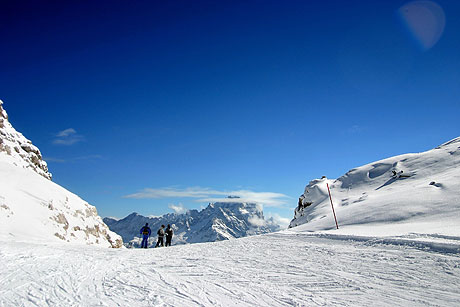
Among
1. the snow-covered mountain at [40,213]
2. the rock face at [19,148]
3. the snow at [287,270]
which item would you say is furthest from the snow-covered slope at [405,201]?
the rock face at [19,148]

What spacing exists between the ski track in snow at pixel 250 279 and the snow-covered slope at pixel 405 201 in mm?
3454

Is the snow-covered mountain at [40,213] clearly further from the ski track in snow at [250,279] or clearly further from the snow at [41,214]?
the ski track in snow at [250,279]

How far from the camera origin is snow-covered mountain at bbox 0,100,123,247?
17312 mm

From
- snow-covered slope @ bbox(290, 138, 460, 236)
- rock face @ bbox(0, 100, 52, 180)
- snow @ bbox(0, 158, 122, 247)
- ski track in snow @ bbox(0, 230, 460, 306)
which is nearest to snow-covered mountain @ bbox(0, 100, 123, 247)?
snow @ bbox(0, 158, 122, 247)

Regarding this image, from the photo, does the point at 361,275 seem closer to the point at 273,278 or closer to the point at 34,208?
the point at 273,278

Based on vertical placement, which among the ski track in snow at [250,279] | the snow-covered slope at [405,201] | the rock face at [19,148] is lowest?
the ski track in snow at [250,279]

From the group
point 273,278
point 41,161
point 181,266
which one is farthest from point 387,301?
point 41,161

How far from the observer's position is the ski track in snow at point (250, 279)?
18.6 ft

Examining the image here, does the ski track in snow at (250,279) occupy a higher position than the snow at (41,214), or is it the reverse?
the snow at (41,214)

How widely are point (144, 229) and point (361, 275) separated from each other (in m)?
18.2

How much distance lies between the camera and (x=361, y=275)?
6934 mm

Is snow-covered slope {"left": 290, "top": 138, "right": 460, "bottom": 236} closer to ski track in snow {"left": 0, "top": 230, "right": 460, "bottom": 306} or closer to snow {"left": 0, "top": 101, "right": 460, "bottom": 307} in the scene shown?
snow {"left": 0, "top": 101, "right": 460, "bottom": 307}

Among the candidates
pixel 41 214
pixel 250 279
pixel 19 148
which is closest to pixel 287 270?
pixel 250 279

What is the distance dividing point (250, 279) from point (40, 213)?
20.3 meters
